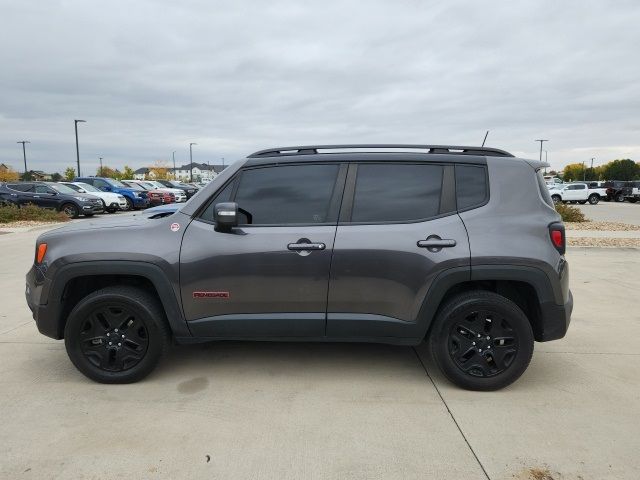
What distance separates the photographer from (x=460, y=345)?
11.5 ft

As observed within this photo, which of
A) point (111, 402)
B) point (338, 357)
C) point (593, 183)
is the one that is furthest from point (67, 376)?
point (593, 183)

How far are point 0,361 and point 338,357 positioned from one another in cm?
291

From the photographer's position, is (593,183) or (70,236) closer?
(70,236)

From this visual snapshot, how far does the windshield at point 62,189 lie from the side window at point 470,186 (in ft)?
63.1

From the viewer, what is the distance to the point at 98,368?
3.62m

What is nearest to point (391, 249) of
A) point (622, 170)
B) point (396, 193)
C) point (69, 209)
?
point (396, 193)

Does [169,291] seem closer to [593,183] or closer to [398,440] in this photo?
[398,440]

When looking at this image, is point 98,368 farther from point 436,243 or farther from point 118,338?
point 436,243

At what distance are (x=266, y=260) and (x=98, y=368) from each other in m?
1.56

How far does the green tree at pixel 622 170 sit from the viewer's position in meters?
88.1

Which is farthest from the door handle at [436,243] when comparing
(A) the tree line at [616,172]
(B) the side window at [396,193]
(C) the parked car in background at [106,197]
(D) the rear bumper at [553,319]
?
(A) the tree line at [616,172]

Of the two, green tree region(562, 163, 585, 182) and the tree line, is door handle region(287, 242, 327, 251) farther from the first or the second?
green tree region(562, 163, 585, 182)

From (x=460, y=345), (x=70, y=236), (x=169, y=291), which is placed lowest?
(x=460, y=345)

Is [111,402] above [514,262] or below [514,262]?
below
